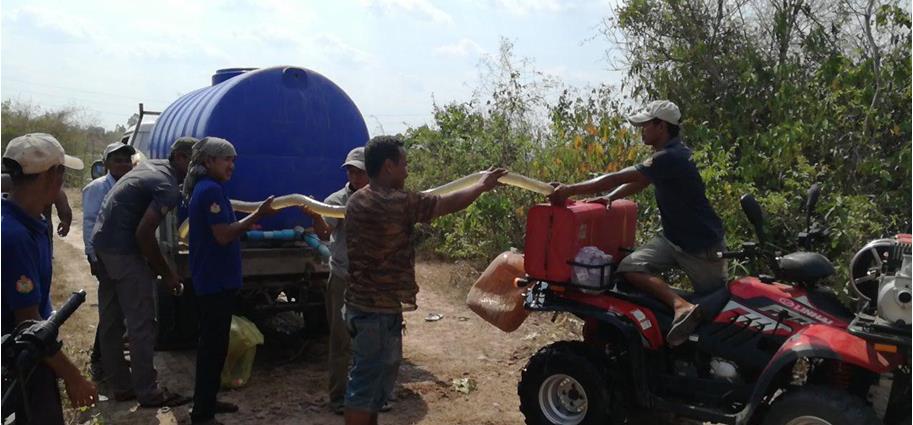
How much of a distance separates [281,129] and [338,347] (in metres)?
1.93

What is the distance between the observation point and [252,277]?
5.89m

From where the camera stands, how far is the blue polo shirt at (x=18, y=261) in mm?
2615

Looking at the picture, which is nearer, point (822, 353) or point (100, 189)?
point (822, 353)

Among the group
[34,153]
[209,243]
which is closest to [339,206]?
[209,243]

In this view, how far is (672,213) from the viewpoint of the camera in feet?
13.6

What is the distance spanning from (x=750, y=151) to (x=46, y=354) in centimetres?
561

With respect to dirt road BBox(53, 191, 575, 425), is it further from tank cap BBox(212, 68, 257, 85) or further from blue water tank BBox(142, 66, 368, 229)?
tank cap BBox(212, 68, 257, 85)

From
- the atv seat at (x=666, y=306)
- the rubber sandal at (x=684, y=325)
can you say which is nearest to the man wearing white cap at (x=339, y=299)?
the atv seat at (x=666, y=306)

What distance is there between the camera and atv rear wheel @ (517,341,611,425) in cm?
419

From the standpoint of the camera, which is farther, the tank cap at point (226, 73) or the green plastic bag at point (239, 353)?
the tank cap at point (226, 73)

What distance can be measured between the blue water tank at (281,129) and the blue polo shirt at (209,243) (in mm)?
1314

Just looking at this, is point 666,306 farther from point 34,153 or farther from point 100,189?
point 100,189

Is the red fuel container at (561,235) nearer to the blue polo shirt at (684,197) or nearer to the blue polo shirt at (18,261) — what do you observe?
the blue polo shirt at (684,197)

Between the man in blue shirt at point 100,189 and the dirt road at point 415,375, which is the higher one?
the man in blue shirt at point 100,189
